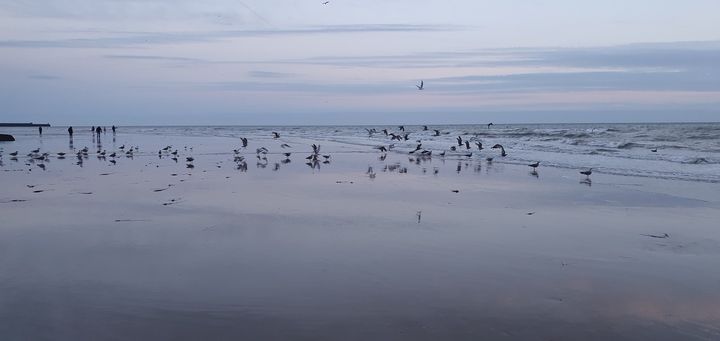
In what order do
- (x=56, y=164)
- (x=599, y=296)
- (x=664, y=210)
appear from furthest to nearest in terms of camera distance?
(x=56, y=164) < (x=664, y=210) < (x=599, y=296)

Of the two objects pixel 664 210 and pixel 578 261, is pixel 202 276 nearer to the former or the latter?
pixel 578 261

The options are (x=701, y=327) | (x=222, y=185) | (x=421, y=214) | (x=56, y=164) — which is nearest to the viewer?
(x=701, y=327)

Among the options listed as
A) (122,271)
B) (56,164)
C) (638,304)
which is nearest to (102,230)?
(122,271)

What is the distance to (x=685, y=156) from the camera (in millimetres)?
27438

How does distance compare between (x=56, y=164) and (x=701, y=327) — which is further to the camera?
(x=56, y=164)

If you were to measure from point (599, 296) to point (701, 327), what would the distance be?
3.48ft

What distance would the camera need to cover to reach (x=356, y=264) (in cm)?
755

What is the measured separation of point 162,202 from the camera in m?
12.9

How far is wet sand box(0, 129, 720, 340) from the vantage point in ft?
17.8

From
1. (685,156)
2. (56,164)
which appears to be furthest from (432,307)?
(685,156)

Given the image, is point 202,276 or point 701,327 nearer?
point 701,327

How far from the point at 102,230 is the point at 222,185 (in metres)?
6.83

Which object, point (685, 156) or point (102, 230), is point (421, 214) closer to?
point (102, 230)

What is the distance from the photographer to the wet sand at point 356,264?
5.42 m
